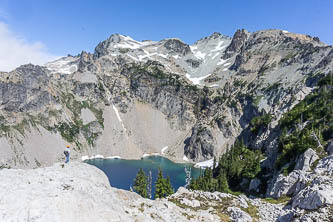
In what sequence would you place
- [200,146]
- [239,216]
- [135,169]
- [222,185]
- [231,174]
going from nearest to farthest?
[239,216], [222,185], [231,174], [135,169], [200,146]

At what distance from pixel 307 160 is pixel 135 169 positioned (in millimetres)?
104123

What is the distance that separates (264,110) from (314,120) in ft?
356

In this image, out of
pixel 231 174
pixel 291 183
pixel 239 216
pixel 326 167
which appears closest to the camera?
pixel 239 216

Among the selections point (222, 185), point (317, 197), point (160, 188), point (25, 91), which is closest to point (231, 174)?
point (222, 185)

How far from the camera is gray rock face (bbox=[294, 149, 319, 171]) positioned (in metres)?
50.4

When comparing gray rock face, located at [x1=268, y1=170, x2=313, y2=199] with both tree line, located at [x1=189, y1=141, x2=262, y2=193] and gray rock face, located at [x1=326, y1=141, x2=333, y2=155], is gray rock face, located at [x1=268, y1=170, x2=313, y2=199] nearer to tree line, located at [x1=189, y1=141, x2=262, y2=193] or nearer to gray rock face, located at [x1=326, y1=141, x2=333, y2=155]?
gray rock face, located at [x1=326, y1=141, x2=333, y2=155]

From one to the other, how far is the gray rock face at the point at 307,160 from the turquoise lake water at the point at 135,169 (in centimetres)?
5970

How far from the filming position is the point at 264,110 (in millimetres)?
176875

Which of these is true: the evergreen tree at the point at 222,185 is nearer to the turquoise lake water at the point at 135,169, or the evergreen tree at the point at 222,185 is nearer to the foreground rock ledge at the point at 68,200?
the turquoise lake water at the point at 135,169

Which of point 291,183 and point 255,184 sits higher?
point 291,183

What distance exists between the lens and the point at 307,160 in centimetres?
5128

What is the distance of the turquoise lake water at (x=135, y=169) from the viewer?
114 metres

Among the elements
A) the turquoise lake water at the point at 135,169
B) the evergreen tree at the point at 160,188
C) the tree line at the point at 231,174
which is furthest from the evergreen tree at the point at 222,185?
the turquoise lake water at the point at 135,169

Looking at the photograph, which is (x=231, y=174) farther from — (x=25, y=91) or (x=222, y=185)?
(x=25, y=91)
